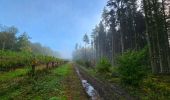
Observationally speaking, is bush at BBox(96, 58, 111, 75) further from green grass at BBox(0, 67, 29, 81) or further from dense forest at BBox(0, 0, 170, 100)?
green grass at BBox(0, 67, 29, 81)

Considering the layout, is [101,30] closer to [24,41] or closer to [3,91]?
[24,41]

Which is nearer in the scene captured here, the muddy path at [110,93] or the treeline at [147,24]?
the muddy path at [110,93]

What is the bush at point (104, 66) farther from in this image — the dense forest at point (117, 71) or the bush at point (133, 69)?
the bush at point (133, 69)

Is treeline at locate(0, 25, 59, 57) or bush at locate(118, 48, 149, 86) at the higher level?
treeline at locate(0, 25, 59, 57)

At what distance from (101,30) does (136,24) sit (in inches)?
1419

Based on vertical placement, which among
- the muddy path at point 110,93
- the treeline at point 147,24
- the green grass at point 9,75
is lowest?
the muddy path at point 110,93

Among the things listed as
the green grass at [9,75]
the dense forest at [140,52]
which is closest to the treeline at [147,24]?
the dense forest at [140,52]

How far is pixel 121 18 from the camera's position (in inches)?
1395

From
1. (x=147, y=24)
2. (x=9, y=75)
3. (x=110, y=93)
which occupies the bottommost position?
(x=110, y=93)

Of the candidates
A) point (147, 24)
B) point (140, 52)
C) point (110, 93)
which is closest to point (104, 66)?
point (147, 24)

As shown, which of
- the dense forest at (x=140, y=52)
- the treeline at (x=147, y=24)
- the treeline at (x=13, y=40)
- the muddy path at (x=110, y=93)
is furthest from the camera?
the treeline at (x=13, y=40)

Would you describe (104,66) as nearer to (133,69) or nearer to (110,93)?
(133,69)

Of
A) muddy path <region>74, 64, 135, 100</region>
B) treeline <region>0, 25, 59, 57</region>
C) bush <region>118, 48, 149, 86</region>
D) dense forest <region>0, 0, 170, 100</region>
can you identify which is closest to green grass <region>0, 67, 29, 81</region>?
dense forest <region>0, 0, 170, 100</region>

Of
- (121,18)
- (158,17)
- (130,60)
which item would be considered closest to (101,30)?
(121,18)
